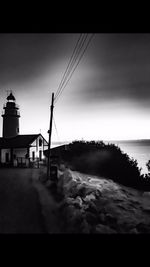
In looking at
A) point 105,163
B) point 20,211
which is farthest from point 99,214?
point 105,163

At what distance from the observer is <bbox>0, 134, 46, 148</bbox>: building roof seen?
70.4 feet

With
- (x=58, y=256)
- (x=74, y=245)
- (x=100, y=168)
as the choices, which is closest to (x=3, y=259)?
(x=58, y=256)

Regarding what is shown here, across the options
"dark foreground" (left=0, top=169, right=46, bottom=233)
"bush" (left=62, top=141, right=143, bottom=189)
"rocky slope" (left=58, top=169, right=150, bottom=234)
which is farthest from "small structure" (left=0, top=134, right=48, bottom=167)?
"rocky slope" (left=58, top=169, right=150, bottom=234)

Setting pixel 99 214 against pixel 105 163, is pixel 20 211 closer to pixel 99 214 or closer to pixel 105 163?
pixel 99 214

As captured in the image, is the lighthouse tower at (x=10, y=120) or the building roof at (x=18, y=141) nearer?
the building roof at (x=18, y=141)

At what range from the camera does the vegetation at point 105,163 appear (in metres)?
13.7

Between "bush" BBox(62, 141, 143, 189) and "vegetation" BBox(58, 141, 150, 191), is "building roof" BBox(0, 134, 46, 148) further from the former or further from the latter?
"bush" BBox(62, 141, 143, 189)

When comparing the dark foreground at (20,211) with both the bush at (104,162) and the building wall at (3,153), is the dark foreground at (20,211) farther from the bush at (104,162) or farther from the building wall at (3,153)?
the building wall at (3,153)

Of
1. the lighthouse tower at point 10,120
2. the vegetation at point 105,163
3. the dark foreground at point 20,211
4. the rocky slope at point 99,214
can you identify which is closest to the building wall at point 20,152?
the lighthouse tower at point 10,120

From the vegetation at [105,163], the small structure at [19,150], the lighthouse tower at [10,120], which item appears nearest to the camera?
the vegetation at [105,163]

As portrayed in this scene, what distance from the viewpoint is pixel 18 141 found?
22375mm

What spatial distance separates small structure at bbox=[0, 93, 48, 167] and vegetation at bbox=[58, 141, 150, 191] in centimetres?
498
